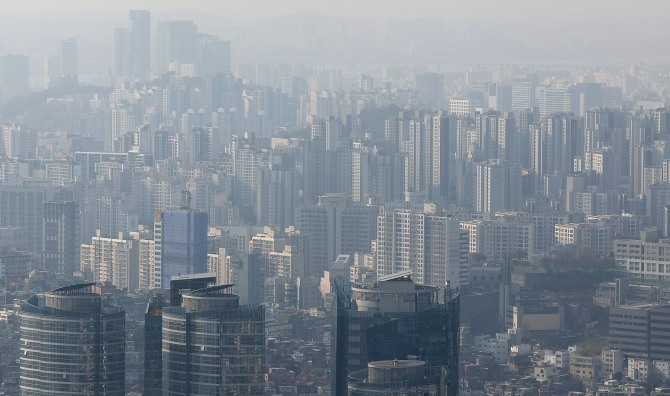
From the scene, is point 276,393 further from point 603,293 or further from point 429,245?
point 429,245

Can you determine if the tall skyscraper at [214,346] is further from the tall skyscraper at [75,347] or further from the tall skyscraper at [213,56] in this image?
the tall skyscraper at [213,56]

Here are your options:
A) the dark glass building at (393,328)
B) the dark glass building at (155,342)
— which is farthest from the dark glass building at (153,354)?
the dark glass building at (393,328)

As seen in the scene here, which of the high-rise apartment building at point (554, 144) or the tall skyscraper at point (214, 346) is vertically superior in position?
the high-rise apartment building at point (554, 144)

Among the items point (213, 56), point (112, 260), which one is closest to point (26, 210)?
point (112, 260)

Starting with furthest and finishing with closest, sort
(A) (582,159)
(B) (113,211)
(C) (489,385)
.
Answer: (A) (582,159)
(B) (113,211)
(C) (489,385)

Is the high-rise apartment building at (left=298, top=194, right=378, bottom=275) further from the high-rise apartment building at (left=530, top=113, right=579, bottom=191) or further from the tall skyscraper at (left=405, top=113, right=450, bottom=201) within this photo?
the high-rise apartment building at (left=530, top=113, right=579, bottom=191)

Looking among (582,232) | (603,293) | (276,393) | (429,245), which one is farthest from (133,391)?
(582,232)

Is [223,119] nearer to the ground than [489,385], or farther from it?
farther from it
